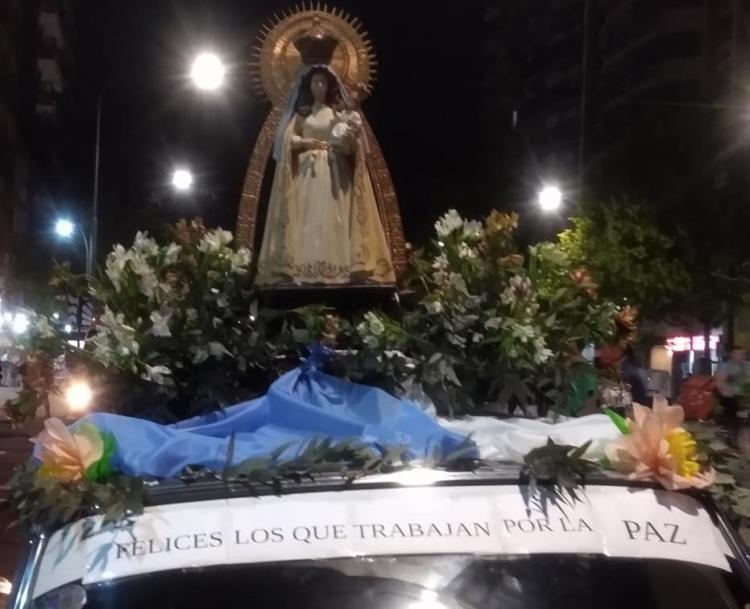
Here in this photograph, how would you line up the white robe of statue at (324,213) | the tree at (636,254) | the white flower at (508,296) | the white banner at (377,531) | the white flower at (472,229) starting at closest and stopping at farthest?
the white banner at (377,531) → the white flower at (508,296) → the white flower at (472,229) → the white robe of statue at (324,213) → the tree at (636,254)

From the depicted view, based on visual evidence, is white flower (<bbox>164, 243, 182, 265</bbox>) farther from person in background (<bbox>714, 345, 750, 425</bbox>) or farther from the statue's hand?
person in background (<bbox>714, 345, 750, 425</bbox>)

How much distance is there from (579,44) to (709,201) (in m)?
38.0

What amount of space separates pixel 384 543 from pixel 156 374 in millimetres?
1324

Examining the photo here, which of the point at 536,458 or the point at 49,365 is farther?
the point at 49,365

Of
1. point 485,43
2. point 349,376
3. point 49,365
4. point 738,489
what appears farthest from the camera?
point 485,43

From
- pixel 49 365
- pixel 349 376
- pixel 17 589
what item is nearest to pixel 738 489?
pixel 349 376

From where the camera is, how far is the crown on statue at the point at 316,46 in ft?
17.1

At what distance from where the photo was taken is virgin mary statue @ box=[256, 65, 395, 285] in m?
4.99

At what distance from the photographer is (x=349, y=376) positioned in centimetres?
364

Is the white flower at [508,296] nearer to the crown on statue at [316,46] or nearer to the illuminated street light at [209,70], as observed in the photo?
the crown on statue at [316,46]

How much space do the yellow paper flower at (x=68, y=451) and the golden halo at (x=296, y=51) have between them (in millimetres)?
2864

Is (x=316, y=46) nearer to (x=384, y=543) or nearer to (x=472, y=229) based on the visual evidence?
(x=472, y=229)

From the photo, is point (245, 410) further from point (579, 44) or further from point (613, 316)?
point (579, 44)

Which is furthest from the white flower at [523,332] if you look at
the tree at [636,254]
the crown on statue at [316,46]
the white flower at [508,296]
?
the tree at [636,254]
